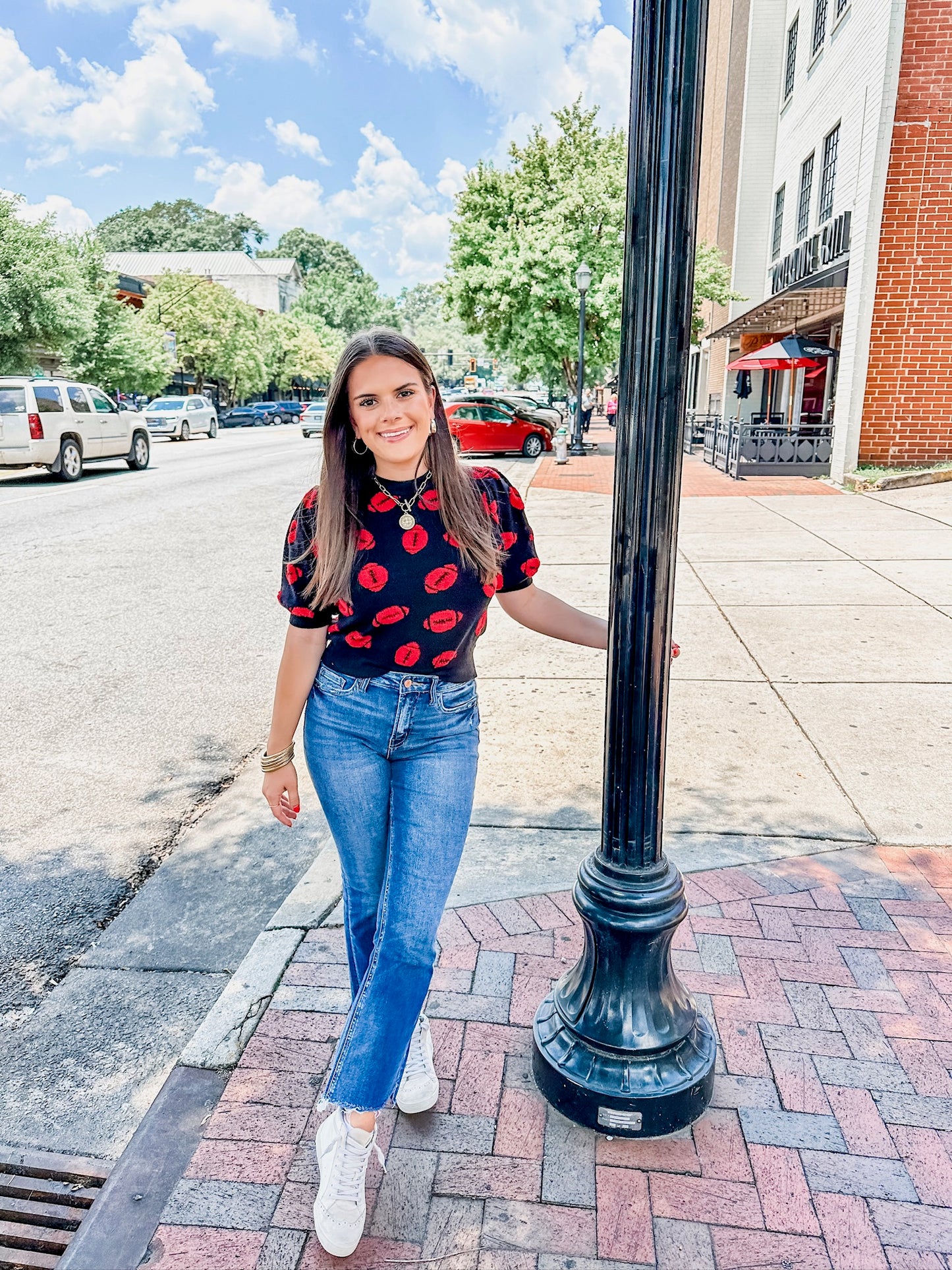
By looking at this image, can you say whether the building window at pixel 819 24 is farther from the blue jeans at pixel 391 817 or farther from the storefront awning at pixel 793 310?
the blue jeans at pixel 391 817

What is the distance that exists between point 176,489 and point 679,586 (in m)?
10.5

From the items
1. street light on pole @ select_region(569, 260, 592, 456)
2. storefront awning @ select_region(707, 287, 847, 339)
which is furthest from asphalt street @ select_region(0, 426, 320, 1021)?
street light on pole @ select_region(569, 260, 592, 456)

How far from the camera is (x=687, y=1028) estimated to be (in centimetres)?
239

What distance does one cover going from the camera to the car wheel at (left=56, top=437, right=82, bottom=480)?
56.6 feet

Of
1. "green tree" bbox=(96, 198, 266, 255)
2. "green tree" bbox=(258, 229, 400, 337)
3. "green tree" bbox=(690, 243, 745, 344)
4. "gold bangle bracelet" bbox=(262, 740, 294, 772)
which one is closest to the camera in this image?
"gold bangle bracelet" bbox=(262, 740, 294, 772)

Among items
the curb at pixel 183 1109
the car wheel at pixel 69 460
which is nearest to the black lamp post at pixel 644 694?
the curb at pixel 183 1109

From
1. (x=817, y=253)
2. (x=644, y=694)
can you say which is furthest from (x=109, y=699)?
(x=817, y=253)

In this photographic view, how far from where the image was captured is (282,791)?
2.27m

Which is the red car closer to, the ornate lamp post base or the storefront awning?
the storefront awning

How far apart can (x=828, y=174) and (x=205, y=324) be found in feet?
120

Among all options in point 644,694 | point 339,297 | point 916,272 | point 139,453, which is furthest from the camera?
point 339,297

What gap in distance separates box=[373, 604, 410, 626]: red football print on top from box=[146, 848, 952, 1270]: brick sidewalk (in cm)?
125

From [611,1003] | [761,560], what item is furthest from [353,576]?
[761,560]

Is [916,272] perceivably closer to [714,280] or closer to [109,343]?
[714,280]
